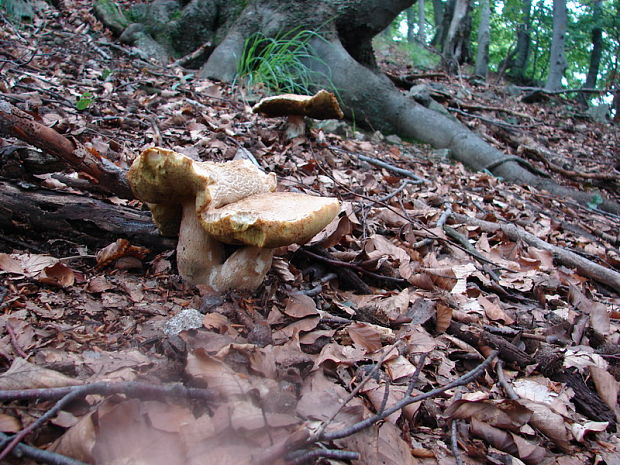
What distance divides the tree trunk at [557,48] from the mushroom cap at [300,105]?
11998mm

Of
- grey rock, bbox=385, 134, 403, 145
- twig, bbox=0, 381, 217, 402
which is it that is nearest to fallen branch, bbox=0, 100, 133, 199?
twig, bbox=0, 381, 217, 402

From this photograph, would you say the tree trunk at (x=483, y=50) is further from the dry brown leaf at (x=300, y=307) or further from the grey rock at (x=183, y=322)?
the grey rock at (x=183, y=322)

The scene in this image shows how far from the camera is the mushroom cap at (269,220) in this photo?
5.21ft

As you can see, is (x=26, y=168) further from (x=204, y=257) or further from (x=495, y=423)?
(x=495, y=423)

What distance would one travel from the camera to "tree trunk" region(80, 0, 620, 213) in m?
6.01

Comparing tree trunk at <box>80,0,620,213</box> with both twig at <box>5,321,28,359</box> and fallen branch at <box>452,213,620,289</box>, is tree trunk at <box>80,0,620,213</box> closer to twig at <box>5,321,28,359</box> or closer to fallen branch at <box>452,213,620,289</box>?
fallen branch at <box>452,213,620,289</box>

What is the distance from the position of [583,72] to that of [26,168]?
103 ft

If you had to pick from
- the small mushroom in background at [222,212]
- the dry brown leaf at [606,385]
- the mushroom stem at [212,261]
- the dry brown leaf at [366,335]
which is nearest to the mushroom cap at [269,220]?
the small mushroom in background at [222,212]

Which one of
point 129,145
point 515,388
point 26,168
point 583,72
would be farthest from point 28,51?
point 583,72

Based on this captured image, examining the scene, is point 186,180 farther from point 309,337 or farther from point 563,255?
point 563,255

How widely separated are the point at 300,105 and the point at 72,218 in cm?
270

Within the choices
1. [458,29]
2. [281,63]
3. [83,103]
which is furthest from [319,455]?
[458,29]

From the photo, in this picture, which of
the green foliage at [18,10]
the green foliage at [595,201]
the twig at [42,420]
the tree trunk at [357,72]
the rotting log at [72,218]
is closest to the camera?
the twig at [42,420]

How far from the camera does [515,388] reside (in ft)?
6.19
